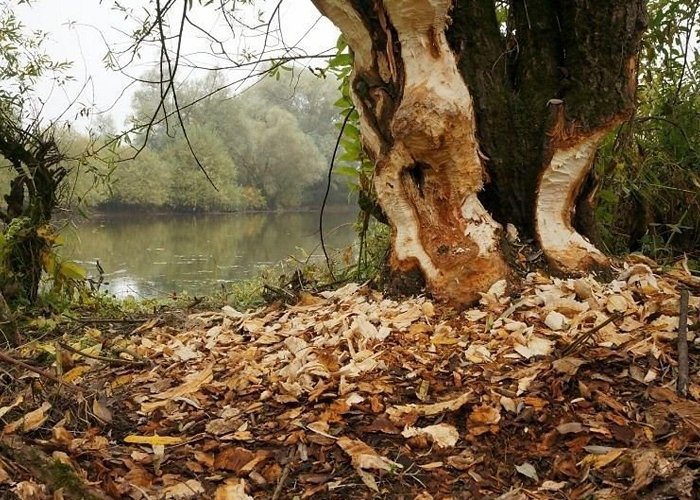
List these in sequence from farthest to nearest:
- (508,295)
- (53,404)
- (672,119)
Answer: (672,119), (508,295), (53,404)

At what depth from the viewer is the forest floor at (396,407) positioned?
115 cm

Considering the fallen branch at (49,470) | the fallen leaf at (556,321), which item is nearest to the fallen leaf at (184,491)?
the fallen branch at (49,470)

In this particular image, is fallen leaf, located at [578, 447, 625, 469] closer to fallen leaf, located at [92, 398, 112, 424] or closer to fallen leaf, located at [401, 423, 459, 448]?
fallen leaf, located at [401, 423, 459, 448]

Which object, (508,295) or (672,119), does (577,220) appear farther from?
(672,119)

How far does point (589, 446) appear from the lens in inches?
46.4

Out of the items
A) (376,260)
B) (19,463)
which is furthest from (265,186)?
(19,463)

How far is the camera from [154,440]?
4.41 feet

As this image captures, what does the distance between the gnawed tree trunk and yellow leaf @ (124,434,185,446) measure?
98 cm

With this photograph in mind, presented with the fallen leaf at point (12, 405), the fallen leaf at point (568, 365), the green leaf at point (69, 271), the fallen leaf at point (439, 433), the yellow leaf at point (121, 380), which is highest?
the green leaf at point (69, 271)

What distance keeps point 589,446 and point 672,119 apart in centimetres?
251

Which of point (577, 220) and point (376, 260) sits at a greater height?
point (577, 220)

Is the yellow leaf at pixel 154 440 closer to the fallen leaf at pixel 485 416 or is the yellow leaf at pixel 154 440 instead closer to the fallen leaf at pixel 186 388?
the fallen leaf at pixel 186 388

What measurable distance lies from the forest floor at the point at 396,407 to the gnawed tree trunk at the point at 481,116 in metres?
0.22

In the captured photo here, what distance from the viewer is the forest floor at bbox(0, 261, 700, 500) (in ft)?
3.78
